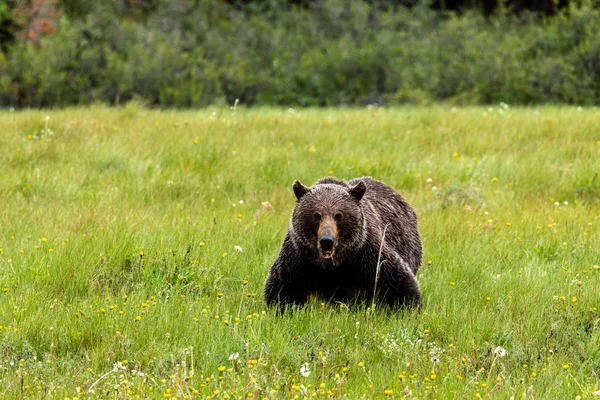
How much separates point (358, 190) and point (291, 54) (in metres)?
18.4

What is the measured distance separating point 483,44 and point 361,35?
410cm

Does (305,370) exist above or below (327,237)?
below

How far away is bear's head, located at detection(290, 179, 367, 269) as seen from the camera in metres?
5.69

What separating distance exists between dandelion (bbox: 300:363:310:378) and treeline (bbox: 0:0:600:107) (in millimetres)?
14565

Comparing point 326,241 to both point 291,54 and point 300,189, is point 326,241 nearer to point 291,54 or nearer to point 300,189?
point 300,189

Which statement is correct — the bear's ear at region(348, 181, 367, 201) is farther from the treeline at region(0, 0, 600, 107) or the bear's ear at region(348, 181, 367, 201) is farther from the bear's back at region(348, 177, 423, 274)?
the treeline at region(0, 0, 600, 107)

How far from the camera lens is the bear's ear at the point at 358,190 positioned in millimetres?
5879

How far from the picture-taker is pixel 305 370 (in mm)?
4898

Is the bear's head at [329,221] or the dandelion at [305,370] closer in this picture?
the dandelion at [305,370]

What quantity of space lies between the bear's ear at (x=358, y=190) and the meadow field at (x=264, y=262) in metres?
0.75

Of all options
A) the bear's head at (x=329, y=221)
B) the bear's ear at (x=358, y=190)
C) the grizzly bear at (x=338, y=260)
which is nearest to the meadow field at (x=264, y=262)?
the grizzly bear at (x=338, y=260)

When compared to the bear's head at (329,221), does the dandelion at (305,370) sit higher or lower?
lower

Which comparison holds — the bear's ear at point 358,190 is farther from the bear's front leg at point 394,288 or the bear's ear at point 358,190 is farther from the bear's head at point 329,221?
the bear's front leg at point 394,288

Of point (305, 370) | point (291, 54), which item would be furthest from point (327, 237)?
point (291, 54)
